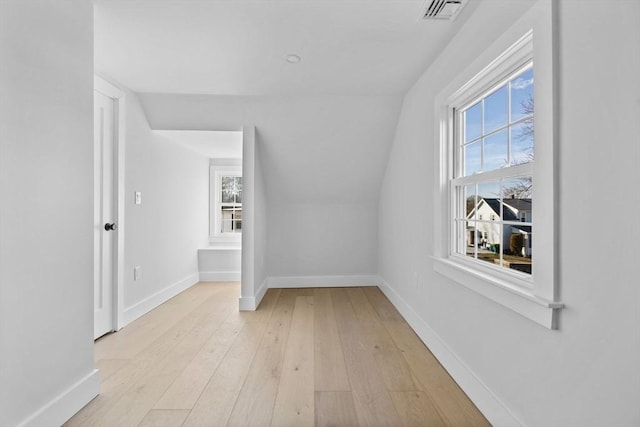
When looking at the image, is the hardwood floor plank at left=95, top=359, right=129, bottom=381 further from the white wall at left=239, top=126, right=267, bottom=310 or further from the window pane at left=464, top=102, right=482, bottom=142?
the window pane at left=464, top=102, right=482, bottom=142

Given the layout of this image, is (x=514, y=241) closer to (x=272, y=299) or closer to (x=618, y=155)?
(x=618, y=155)

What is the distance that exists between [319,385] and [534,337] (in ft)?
3.87

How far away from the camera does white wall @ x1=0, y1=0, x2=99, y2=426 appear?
1333 mm

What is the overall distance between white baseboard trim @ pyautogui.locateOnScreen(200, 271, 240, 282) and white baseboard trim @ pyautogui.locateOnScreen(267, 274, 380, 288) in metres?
0.69

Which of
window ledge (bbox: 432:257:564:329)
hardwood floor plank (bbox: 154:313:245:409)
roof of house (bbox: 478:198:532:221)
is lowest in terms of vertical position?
hardwood floor plank (bbox: 154:313:245:409)

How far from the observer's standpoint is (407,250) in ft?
10.3

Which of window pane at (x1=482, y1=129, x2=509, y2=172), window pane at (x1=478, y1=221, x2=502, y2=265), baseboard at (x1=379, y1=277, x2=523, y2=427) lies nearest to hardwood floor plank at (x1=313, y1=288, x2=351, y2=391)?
baseboard at (x1=379, y1=277, x2=523, y2=427)

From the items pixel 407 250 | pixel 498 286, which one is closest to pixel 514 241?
pixel 498 286

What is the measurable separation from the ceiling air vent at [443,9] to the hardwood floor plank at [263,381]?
7.57 ft

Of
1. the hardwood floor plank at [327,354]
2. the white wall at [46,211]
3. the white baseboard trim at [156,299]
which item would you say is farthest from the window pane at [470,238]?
the white baseboard trim at [156,299]

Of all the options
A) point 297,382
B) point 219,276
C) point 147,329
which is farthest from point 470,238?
point 219,276

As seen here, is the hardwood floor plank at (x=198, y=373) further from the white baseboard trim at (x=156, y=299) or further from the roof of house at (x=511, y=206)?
the roof of house at (x=511, y=206)

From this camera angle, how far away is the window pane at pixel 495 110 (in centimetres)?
174

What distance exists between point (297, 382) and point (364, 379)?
0.41 m
